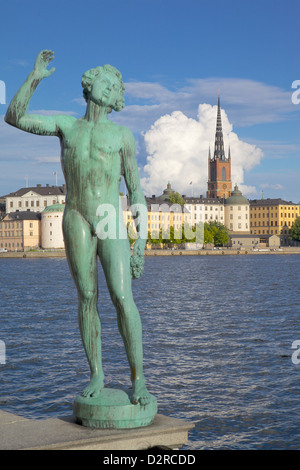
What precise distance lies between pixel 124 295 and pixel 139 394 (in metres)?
0.78

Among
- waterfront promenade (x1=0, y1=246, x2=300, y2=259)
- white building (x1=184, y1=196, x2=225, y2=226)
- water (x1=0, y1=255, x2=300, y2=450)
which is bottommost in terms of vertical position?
water (x1=0, y1=255, x2=300, y2=450)

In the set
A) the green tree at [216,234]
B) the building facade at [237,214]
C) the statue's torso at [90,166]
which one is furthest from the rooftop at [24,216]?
the statue's torso at [90,166]

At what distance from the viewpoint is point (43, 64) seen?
18.0 ft

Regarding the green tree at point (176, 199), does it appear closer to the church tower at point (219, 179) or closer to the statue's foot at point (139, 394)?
the church tower at point (219, 179)

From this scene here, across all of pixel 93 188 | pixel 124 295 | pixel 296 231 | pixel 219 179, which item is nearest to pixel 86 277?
pixel 124 295

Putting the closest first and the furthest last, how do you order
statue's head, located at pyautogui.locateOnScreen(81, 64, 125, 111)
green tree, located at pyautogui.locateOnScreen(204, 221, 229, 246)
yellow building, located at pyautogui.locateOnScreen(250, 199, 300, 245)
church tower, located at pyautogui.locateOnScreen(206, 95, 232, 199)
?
statue's head, located at pyautogui.locateOnScreen(81, 64, 125, 111)
green tree, located at pyautogui.locateOnScreen(204, 221, 229, 246)
yellow building, located at pyautogui.locateOnScreen(250, 199, 300, 245)
church tower, located at pyautogui.locateOnScreen(206, 95, 232, 199)

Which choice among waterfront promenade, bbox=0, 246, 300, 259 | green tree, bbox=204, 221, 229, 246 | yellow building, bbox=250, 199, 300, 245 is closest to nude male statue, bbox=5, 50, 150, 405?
waterfront promenade, bbox=0, 246, 300, 259

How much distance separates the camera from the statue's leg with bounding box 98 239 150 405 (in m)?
5.57

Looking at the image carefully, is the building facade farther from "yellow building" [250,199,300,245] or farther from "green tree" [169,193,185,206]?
"green tree" [169,193,185,206]

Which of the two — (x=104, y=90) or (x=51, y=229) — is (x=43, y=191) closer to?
(x=51, y=229)

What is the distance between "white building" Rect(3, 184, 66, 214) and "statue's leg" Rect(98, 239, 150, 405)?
467 ft

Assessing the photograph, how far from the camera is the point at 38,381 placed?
47.0 ft
